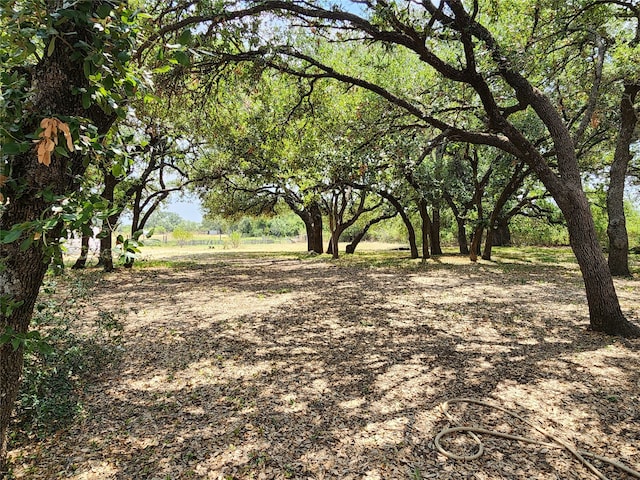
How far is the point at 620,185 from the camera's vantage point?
8211 millimetres

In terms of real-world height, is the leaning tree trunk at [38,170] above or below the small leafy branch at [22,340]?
above

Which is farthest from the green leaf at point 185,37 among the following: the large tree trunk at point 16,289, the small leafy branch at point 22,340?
the small leafy branch at point 22,340

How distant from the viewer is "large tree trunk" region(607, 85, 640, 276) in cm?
767

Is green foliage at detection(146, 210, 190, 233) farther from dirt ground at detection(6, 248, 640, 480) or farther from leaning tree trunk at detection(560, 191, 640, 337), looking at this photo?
leaning tree trunk at detection(560, 191, 640, 337)

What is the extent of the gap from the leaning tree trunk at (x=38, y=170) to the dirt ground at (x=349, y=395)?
1.40 metres

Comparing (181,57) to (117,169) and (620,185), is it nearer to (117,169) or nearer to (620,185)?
(117,169)

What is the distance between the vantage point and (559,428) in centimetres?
263

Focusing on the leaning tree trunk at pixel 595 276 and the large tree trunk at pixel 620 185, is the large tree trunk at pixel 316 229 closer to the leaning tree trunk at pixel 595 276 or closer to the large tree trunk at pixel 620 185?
the large tree trunk at pixel 620 185

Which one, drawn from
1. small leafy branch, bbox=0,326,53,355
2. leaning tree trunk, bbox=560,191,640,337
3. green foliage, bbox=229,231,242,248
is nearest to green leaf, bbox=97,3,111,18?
small leafy branch, bbox=0,326,53,355

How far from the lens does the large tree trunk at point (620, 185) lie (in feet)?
25.2

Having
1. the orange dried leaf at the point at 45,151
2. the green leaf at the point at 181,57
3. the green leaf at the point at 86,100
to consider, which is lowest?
the orange dried leaf at the point at 45,151

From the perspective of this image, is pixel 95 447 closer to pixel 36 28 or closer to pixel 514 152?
pixel 36 28

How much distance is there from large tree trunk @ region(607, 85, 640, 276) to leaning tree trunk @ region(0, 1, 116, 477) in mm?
8883

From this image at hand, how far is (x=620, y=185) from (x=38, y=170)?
10.5 meters
